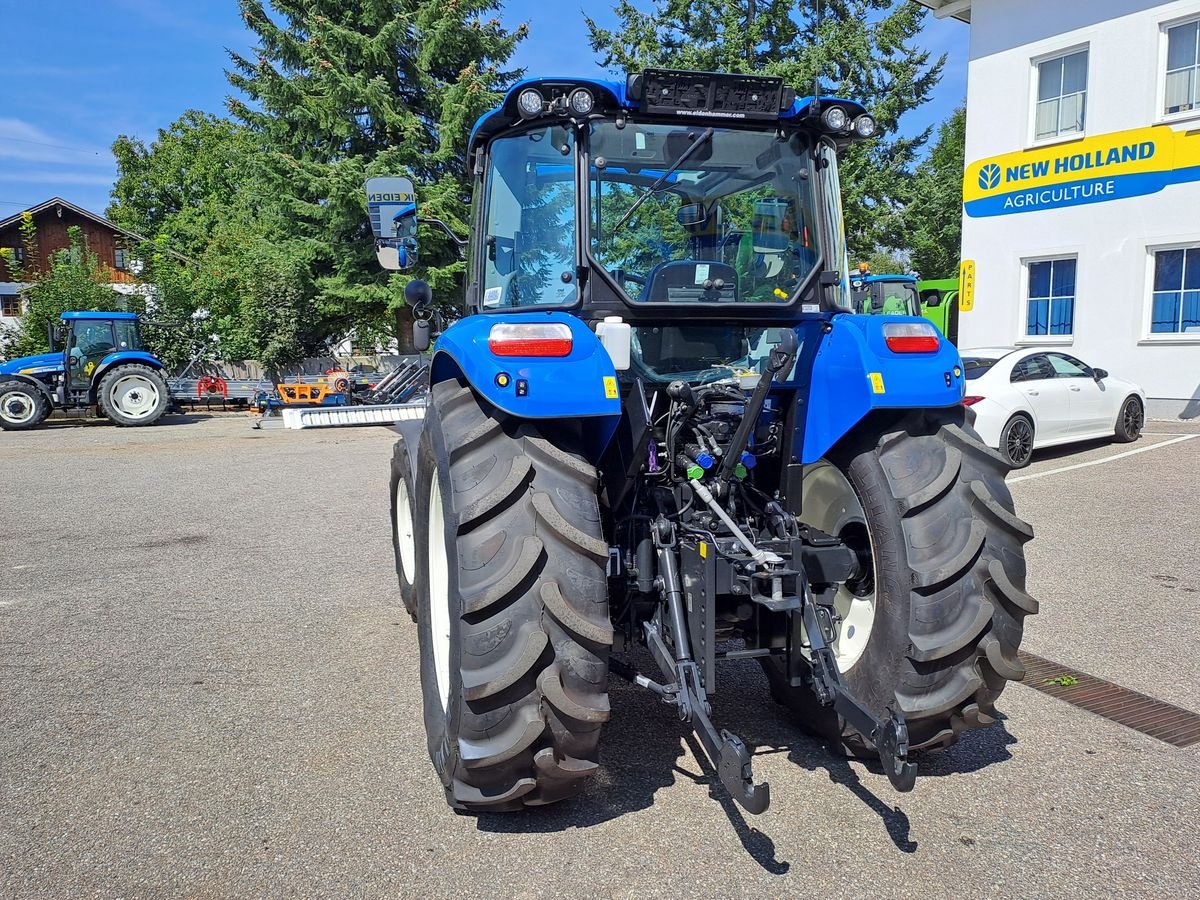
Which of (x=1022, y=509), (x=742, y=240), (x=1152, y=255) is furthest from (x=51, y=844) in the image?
(x=1152, y=255)

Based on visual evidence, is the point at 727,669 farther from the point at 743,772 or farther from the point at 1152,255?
the point at 1152,255

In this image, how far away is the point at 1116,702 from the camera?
13.6ft

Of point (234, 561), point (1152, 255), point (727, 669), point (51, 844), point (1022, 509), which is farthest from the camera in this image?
point (1152, 255)

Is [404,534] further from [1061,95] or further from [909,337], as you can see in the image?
[1061,95]

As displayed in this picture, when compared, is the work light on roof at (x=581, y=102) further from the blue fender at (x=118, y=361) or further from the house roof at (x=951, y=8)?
the blue fender at (x=118, y=361)

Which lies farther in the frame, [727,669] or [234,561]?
[234,561]

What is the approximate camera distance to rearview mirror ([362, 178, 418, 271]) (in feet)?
14.7

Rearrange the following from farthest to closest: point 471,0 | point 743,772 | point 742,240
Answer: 1. point 471,0
2. point 742,240
3. point 743,772

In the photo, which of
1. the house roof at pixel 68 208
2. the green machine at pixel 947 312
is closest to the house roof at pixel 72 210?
the house roof at pixel 68 208

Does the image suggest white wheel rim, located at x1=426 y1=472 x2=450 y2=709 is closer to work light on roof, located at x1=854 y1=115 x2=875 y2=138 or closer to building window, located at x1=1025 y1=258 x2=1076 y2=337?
work light on roof, located at x1=854 y1=115 x2=875 y2=138

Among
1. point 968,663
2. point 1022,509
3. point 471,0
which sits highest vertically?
point 471,0

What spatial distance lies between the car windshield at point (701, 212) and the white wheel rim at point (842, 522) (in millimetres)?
726

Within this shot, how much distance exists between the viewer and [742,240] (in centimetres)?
370

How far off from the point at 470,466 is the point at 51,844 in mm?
1818
